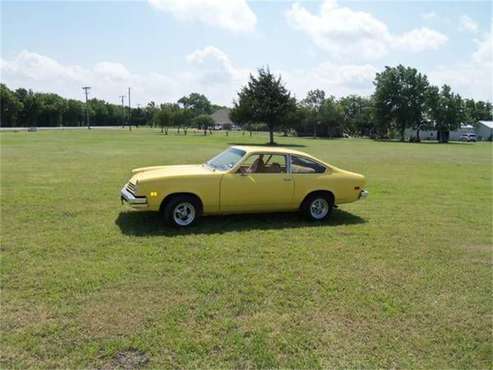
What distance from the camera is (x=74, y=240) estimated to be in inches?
244

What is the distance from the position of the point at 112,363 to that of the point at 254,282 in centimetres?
197

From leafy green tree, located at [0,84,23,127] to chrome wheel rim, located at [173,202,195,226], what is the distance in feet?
309

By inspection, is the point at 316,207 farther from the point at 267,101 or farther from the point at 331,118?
the point at 331,118

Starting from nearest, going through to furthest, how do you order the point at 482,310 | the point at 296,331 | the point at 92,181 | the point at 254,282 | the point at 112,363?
1. the point at 112,363
2. the point at 296,331
3. the point at 482,310
4. the point at 254,282
5. the point at 92,181

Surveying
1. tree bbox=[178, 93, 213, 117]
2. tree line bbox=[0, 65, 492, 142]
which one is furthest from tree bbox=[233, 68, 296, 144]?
tree bbox=[178, 93, 213, 117]

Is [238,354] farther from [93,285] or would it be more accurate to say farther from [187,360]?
[93,285]

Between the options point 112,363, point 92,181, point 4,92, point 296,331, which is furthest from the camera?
point 4,92

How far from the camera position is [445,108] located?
72438mm

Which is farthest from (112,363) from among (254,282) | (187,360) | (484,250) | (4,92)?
(4,92)

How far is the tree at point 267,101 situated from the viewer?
44.7 m

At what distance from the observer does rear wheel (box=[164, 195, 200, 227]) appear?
677 centimetres

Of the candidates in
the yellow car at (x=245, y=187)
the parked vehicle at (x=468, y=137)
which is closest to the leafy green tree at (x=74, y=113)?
the parked vehicle at (x=468, y=137)

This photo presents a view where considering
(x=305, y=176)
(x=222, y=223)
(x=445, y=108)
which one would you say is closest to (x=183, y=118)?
(x=445, y=108)

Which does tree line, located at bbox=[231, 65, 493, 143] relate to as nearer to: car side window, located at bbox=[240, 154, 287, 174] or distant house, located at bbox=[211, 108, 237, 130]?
distant house, located at bbox=[211, 108, 237, 130]
